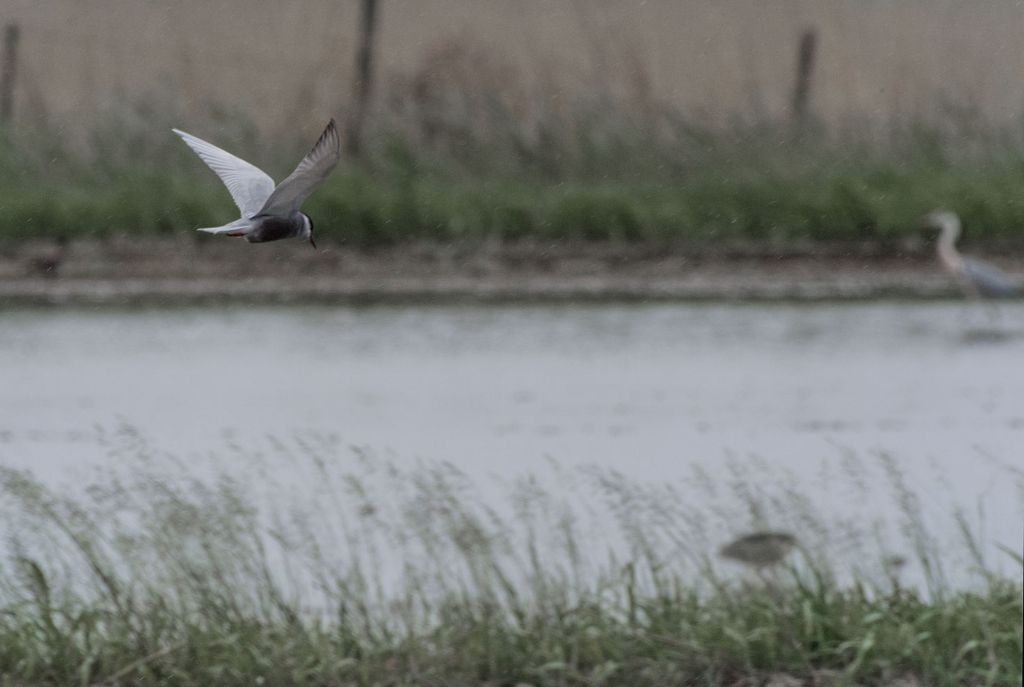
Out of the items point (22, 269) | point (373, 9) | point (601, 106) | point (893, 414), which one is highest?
point (373, 9)

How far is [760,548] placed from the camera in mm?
5496

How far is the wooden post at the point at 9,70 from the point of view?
15695mm

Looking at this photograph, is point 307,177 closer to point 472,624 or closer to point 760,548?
point 472,624

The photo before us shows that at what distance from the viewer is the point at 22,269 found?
1234 centimetres

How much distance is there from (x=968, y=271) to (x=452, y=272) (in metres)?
3.75

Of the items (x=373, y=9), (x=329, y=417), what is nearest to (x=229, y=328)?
(x=329, y=417)

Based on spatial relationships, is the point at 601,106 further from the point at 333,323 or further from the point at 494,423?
the point at 494,423

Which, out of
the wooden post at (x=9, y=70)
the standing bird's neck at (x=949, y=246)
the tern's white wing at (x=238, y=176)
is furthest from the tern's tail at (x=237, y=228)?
the wooden post at (x=9, y=70)

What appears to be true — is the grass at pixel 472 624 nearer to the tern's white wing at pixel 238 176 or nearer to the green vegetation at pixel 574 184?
the tern's white wing at pixel 238 176

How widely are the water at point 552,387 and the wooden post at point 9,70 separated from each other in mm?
4834

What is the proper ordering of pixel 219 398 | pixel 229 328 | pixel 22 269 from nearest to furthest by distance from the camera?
1. pixel 219 398
2. pixel 229 328
3. pixel 22 269

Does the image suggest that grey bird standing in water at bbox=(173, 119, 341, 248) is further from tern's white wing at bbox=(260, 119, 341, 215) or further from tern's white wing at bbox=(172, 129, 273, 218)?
tern's white wing at bbox=(172, 129, 273, 218)

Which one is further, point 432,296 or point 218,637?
point 432,296

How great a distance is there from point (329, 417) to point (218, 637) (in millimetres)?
4224
